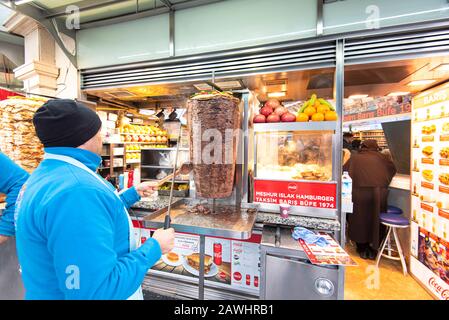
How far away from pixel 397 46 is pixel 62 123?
2525mm

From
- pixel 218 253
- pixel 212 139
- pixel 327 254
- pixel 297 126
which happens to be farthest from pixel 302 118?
pixel 218 253

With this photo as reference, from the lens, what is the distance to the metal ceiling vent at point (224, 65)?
201 centimetres

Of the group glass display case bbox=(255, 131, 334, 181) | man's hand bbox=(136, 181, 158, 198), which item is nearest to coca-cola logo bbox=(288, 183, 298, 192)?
glass display case bbox=(255, 131, 334, 181)

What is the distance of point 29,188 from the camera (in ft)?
2.74

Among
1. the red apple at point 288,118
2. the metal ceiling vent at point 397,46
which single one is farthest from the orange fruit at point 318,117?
the metal ceiling vent at point 397,46

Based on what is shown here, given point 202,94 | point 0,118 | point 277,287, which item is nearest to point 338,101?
point 202,94

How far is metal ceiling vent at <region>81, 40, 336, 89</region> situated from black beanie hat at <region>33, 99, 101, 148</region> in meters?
1.36

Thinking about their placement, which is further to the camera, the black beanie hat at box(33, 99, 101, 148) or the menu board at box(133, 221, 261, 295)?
the menu board at box(133, 221, 261, 295)

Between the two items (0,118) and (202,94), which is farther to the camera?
(0,118)

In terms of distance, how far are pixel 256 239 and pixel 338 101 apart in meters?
1.47

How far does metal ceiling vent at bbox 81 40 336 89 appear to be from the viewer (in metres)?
2.01

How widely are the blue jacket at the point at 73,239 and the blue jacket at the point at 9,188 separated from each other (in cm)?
97

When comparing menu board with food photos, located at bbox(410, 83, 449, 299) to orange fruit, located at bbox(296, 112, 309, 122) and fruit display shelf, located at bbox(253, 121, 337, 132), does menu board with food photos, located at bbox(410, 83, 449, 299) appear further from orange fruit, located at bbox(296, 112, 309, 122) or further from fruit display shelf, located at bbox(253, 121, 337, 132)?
orange fruit, located at bbox(296, 112, 309, 122)
